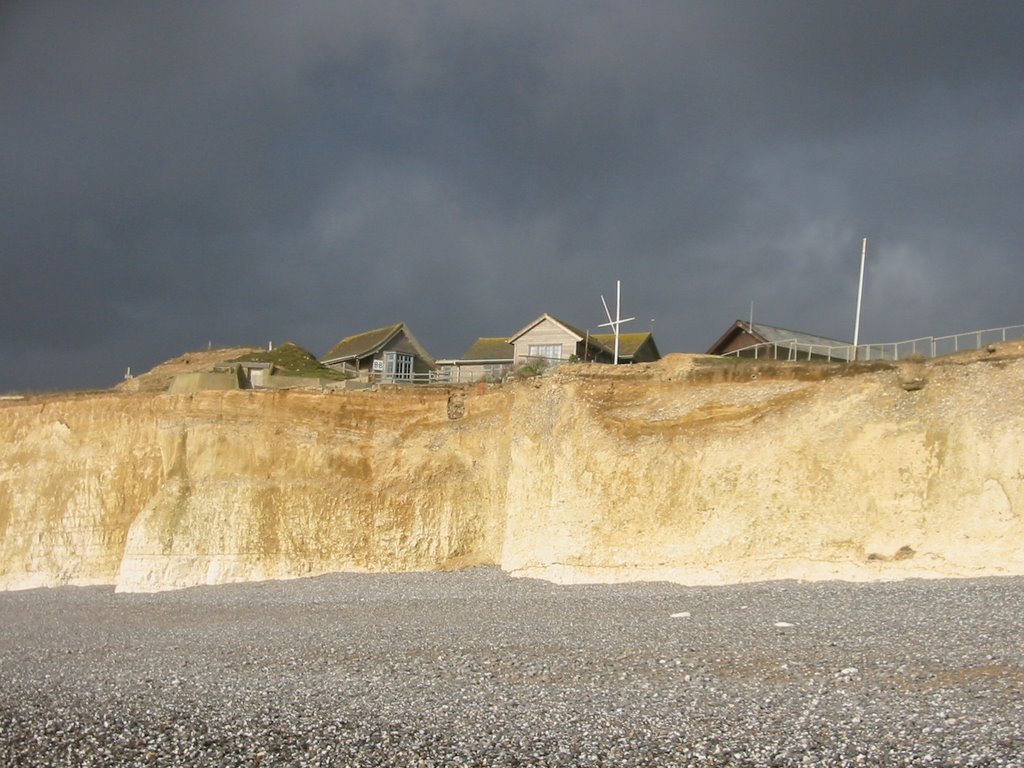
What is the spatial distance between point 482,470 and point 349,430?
4967 mm

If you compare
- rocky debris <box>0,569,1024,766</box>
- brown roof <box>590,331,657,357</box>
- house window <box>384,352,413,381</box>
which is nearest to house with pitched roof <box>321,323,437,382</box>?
house window <box>384,352,413,381</box>

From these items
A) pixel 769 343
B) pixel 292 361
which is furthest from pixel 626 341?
pixel 292 361

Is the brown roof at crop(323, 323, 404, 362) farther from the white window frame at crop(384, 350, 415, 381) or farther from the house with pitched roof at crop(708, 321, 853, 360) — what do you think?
the house with pitched roof at crop(708, 321, 853, 360)

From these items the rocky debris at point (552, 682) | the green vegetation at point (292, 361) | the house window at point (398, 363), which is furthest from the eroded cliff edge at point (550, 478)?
the house window at point (398, 363)

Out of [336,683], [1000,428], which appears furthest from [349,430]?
[1000,428]

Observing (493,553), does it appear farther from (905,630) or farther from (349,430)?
Answer: (905,630)

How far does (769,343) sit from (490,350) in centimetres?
1505

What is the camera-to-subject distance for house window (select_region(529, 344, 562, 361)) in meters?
40.2

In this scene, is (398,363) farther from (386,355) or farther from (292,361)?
(292,361)

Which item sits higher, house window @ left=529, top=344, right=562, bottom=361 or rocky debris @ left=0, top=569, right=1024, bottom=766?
house window @ left=529, top=344, right=562, bottom=361

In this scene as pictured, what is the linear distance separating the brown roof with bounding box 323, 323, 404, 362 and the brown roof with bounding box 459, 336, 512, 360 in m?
3.63

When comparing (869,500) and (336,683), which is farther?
(869,500)

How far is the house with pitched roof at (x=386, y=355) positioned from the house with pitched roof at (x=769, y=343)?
14.0 metres

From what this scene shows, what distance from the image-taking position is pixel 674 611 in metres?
19.6
